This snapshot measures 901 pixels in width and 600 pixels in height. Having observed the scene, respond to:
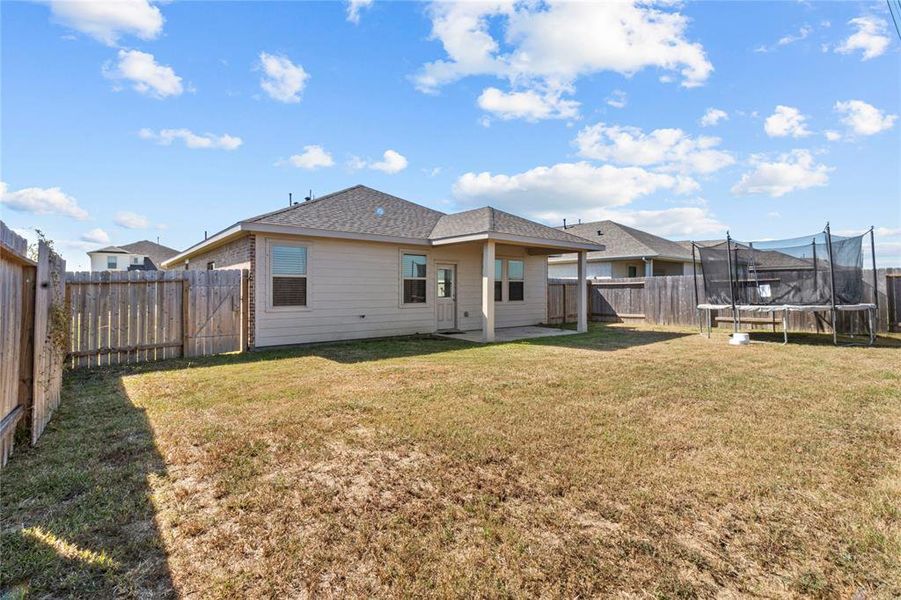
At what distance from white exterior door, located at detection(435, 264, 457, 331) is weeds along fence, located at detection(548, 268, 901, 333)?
4766 mm

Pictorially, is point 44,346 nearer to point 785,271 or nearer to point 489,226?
point 489,226

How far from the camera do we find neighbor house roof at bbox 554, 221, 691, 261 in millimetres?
19297

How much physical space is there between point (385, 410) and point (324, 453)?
1190 millimetres

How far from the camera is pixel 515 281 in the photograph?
1380 cm

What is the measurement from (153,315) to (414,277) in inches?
235

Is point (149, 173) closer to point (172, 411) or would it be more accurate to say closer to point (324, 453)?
point (172, 411)

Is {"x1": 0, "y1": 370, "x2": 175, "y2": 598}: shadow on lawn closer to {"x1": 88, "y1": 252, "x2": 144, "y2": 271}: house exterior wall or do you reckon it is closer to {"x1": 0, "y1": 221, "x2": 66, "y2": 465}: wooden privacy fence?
{"x1": 0, "y1": 221, "x2": 66, "y2": 465}: wooden privacy fence

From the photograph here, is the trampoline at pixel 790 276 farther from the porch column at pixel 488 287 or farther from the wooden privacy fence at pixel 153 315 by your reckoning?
the wooden privacy fence at pixel 153 315

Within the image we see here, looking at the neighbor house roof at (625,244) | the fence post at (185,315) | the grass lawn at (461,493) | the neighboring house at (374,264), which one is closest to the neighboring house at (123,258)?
the neighboring house at (374,264)

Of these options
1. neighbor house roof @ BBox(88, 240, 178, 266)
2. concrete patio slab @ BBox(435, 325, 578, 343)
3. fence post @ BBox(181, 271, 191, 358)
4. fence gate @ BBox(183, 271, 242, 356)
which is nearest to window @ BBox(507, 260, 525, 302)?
concrete patio slab @ BBox(435, 325, 578, 343)

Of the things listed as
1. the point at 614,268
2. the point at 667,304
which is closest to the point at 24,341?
the point at 667,304

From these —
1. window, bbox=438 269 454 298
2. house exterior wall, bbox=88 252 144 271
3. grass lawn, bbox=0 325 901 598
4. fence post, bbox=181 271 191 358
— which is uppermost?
house exterior wall, bbox=88 252 144 271

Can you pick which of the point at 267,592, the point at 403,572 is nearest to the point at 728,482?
the point at 403,572

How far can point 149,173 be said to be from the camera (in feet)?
46.2
